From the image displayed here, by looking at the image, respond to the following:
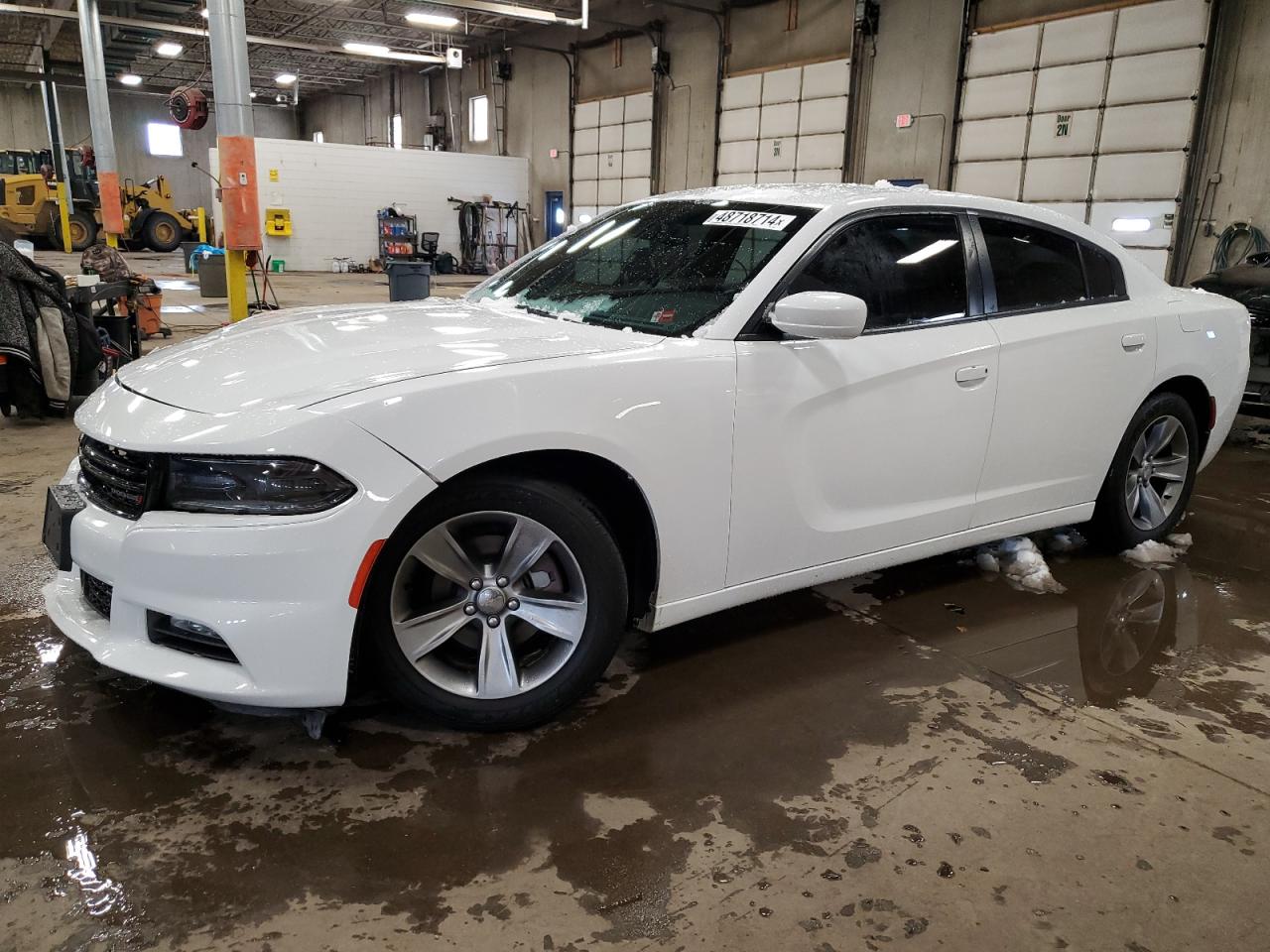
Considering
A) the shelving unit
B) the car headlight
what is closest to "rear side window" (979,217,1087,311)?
the car headlight

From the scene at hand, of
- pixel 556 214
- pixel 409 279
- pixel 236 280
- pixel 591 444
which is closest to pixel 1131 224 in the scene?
pixel 409 279

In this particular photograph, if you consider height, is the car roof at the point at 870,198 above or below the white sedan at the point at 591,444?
above

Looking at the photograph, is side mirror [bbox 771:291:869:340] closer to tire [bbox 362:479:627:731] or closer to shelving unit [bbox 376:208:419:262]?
tire [bbox 362:479:627:731]

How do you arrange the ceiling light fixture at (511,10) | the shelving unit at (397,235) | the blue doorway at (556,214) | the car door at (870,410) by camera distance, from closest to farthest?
the car door at (870,410), the ceiling light fixture at (511,10), the shelving unit at (397,235), the blue doorway at (556,214)

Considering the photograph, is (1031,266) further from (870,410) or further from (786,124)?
(786,124)

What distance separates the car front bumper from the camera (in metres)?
1.96

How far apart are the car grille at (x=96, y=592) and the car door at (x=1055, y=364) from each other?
264cm

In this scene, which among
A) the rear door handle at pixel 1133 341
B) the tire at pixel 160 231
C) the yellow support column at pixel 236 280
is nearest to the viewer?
the rear door handle at pixel 1133 341

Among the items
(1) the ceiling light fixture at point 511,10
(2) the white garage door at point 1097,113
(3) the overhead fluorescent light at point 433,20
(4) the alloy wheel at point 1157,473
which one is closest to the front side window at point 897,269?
(4) the alloy wheel at point 1157,473

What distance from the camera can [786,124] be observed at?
15414 millimetres

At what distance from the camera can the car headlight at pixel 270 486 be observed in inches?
78.3

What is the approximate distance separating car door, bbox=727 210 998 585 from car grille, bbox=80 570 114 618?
1587mm

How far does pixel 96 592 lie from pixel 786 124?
593 inches

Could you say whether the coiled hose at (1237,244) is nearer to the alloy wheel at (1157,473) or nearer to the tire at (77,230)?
the alloy wheel at (1157,473)
